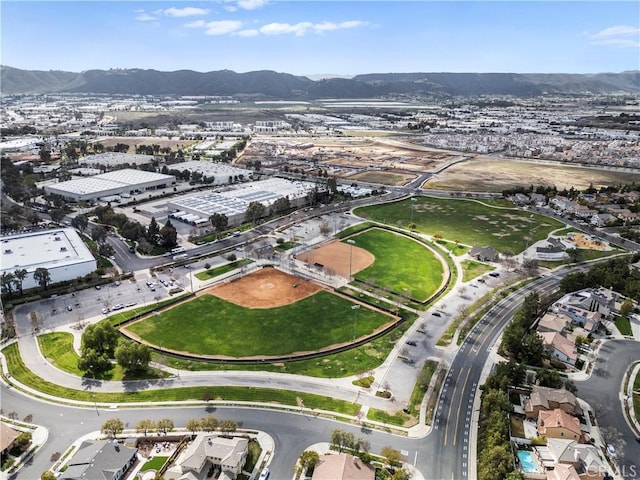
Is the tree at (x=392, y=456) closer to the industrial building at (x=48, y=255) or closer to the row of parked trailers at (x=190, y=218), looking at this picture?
the industrial building at (x=48, y=255)

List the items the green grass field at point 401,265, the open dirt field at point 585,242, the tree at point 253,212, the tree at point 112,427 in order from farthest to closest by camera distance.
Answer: the tree at point 253,212 < the open dirt field at point 585,242 < the green grass field at point 401,265 < the tree at point 112,427

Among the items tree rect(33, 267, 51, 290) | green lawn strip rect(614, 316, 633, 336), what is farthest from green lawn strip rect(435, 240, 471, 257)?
tree rect(33, 267, 51, 290)

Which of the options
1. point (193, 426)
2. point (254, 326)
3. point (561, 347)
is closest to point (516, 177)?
point (561, 347)

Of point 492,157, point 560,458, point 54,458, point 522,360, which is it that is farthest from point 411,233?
point 492,157

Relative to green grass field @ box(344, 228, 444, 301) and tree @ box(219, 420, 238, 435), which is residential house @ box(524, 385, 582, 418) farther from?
tree @ box(219, 420, 238, 435)

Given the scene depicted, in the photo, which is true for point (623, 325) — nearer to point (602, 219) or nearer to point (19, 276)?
point (602, 219)

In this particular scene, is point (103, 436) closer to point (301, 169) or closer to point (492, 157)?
point (301, 169)

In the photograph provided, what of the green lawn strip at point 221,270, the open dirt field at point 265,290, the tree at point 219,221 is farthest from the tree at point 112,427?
the tree at point 219,221
